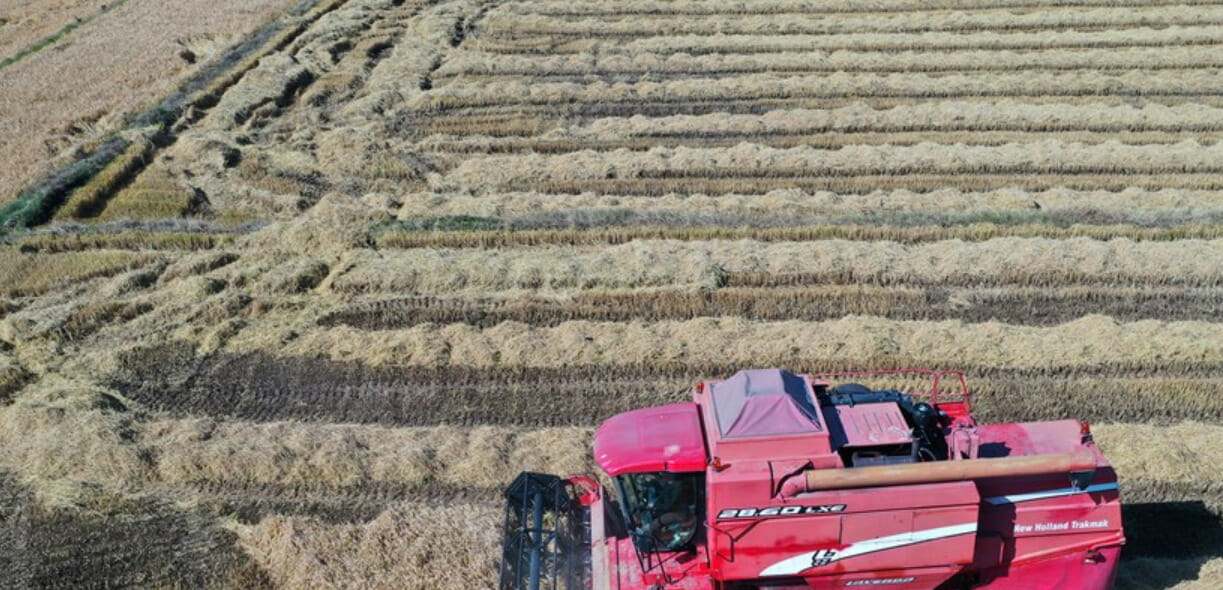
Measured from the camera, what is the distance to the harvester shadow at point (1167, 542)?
30.0 ft

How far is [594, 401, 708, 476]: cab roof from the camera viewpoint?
8039 millimetres

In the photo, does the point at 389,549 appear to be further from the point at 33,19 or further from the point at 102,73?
the point at 33,19

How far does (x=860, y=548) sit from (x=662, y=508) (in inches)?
64.0

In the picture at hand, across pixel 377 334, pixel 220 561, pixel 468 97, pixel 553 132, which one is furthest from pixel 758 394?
pixel 468 97

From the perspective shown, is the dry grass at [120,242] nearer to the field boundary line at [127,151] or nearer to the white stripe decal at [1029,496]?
the field boundary line at [127,151]

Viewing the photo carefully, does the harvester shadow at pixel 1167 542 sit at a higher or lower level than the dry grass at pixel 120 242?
lower

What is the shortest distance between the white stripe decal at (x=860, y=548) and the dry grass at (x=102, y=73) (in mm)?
15615

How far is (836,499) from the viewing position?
25.9ft

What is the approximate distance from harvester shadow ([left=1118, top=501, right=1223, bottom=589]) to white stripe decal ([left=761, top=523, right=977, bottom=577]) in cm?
226

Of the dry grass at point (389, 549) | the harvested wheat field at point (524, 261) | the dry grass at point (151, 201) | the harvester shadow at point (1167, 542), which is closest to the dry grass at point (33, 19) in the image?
the harvested wheat field at point (524, 261)

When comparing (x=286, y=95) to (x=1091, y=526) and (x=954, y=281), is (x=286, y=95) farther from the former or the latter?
(x=1091, y=526)

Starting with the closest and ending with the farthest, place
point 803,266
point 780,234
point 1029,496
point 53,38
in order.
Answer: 1. point 1029,496
2. point 803,266
3. point 780,234
4. point 53,38

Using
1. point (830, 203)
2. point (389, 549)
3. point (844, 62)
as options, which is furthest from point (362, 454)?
point (844, 62)

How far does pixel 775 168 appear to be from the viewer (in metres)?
17.6
